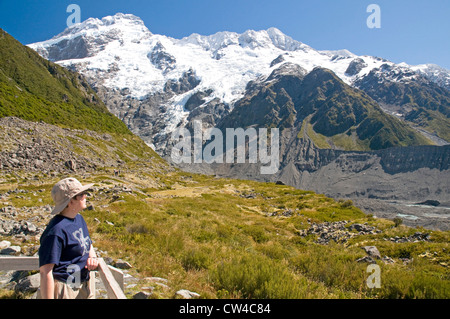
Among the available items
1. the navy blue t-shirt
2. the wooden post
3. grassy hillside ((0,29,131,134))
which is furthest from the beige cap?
grassy hillside ((0,29,131,134))

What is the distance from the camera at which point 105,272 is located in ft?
13.0

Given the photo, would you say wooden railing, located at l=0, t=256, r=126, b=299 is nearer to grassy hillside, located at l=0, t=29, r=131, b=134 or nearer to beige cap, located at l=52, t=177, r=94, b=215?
beige cap, located at l=52, t=177, r=94, b=215

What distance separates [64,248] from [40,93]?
101m

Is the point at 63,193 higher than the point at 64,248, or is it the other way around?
the point at 63,193

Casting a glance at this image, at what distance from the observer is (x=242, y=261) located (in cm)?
704

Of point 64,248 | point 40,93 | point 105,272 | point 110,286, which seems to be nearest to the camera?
point 110,286

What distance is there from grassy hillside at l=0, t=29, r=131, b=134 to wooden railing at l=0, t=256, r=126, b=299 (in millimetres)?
61946

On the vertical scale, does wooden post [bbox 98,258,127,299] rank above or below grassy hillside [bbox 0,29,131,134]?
below

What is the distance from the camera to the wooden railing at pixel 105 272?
3522mm

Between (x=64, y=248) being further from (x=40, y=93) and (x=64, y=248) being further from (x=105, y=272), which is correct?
(x=40, y=93)

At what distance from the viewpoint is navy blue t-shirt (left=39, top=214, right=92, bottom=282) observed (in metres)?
3.48

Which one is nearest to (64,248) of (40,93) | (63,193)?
(63,193)
